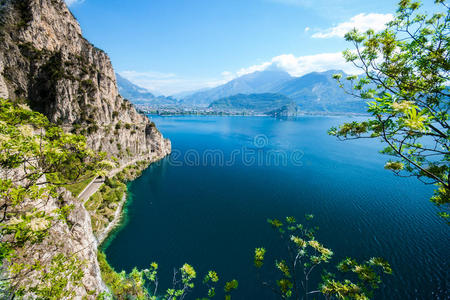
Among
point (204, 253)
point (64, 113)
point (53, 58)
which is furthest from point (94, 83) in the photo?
point (204, 253)

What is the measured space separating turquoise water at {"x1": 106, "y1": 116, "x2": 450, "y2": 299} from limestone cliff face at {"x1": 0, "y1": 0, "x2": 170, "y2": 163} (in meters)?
17.9

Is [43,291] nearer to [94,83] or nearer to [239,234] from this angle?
[239,234]

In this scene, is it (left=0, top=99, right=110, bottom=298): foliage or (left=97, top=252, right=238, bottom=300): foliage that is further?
(left=97, top=252, right=238, bottom=300): foliage

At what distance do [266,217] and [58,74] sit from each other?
58.0 meters

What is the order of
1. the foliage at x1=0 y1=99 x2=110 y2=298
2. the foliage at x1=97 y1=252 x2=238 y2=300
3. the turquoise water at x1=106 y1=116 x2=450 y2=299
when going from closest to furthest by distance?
1. the foliage at x1=0 y1=99 x2=110 y2=298
2. the foliage at x1=97 y1=252 x2=238 y2=300
3. the turquoise water at x1=106 y1=116 x2=450 y2=299

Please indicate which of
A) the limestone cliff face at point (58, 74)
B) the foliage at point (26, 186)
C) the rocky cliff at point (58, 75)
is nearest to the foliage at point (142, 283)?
the foliage at point (26, 186)

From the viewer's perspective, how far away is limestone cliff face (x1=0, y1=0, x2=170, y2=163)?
39.1 meters

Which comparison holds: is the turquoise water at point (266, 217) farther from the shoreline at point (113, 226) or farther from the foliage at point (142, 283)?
the foliage at point (142, 283)

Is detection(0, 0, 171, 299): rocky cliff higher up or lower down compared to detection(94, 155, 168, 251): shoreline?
higher up

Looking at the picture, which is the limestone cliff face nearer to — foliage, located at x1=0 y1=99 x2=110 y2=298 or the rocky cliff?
the rocky cliff

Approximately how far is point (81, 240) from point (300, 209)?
35.5m

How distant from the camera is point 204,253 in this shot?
86.3 ft

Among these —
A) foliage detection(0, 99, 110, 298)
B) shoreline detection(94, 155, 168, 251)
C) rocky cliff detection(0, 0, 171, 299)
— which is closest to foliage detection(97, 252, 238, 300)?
foliage detection(0, 99, 110, 298)

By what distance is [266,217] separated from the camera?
34.4 meters
